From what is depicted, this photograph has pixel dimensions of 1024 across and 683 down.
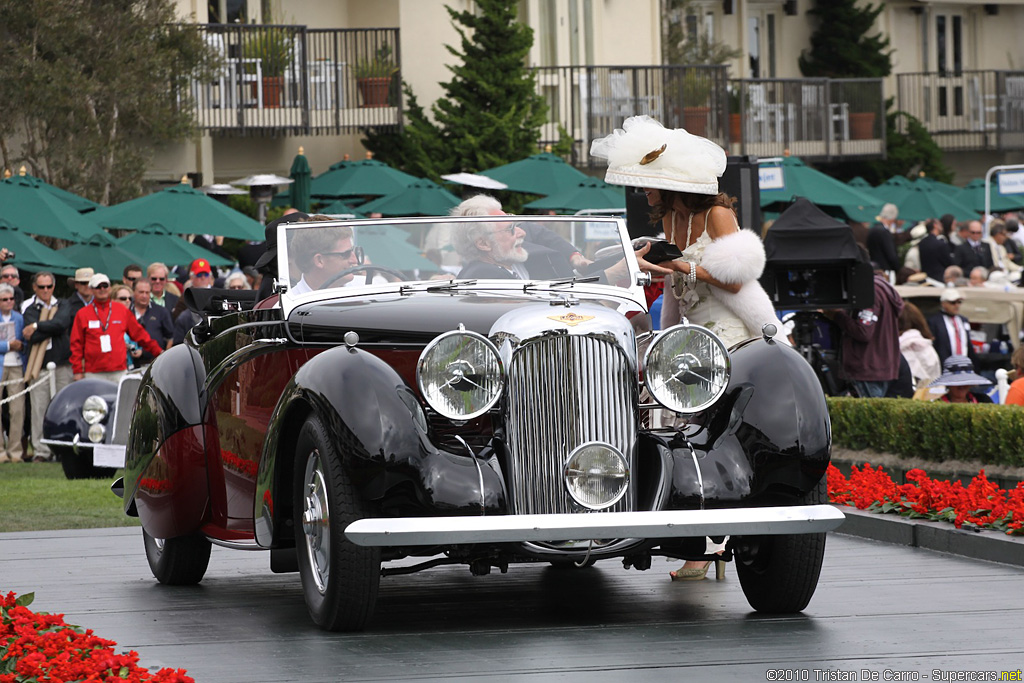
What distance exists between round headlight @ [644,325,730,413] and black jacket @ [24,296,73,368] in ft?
39.0

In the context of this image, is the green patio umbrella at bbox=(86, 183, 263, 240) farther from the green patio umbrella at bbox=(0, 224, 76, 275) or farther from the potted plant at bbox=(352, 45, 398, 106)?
the potted plant at bbox=(352, 45, 398, 106)

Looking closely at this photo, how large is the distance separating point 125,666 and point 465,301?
8.52 feet

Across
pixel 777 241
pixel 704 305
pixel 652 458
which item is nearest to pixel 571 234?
Result: pixel 704 305

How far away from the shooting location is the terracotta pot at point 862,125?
42500 mm

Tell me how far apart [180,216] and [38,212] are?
2.02 meters

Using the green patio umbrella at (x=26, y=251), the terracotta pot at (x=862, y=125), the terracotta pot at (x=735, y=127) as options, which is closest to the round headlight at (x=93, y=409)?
the green patio umbrella at (x=26, y=251)

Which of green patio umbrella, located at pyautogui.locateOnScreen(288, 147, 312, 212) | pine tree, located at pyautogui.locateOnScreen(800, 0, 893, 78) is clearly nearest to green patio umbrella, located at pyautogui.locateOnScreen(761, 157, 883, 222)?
green patio umbrella, located at pyautogui.locateOnScreen(288, 147, 312, 212)

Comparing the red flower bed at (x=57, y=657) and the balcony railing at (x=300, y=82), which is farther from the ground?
the balcony railing at (x=300, y=82)

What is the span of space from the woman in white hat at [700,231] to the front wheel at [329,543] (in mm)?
2264

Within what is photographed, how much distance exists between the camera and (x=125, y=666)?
5805 mm

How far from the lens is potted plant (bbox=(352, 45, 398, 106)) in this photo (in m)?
32.6

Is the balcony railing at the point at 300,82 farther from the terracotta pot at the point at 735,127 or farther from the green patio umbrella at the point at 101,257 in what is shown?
the green patio umbrella at the point at 101,257

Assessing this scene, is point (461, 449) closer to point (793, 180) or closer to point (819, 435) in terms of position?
point (819, 435)

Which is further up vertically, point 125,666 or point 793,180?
point 793,180
